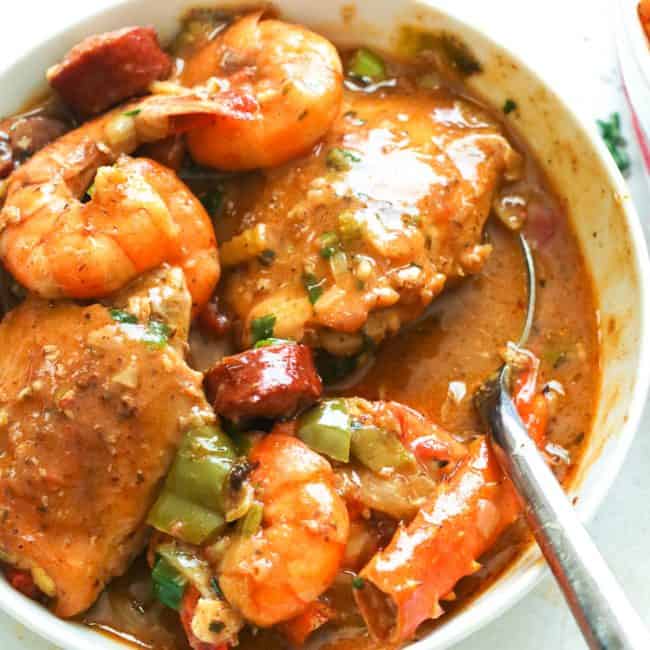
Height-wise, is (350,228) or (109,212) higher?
(109,212)

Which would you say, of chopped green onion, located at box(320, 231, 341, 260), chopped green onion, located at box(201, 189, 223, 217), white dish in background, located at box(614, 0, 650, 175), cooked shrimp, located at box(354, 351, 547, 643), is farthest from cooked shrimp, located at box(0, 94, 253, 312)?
white dish in background, located at box(614, 0, 650, 175)

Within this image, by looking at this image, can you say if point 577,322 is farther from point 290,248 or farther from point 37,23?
point 37,23

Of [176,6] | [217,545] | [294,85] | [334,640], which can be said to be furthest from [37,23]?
[334,640]

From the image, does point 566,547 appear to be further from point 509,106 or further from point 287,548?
point 509,106

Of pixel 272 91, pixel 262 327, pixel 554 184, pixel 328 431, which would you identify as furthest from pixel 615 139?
pixel 328 431

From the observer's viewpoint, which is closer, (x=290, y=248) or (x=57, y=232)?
(x=57, y=232)

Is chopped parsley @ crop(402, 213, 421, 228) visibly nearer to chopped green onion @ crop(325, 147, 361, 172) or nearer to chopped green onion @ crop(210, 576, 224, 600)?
chopped green onion @ crop(325, 147, 361, 172)

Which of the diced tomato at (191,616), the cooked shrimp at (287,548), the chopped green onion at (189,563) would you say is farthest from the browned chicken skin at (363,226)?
the diced tomato at (191,616)
